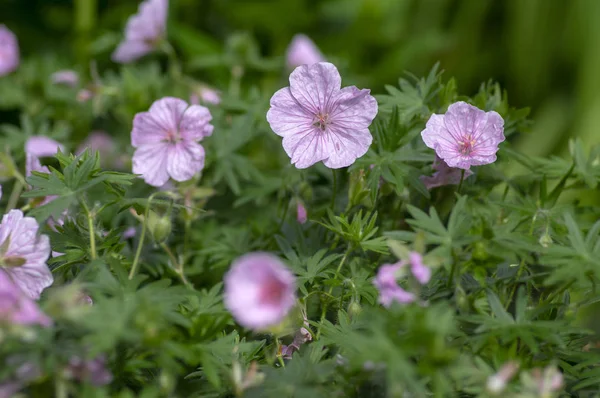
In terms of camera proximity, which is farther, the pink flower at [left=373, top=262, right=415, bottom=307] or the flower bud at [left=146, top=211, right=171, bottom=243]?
the flower bud at [left=146, top=211, right=171, bottom=243]

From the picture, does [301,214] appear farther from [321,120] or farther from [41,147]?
[41,147]

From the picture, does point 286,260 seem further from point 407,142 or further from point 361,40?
point 361,40

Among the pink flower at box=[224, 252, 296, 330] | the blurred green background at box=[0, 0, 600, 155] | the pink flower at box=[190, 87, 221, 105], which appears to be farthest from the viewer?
the blurred green background at box=[0, 0, 600, 155]

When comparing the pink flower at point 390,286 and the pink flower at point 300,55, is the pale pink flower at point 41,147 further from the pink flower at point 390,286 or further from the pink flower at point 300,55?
the pink flower at point 390,286

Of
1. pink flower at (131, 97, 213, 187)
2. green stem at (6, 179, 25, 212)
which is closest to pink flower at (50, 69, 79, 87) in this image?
green stem at (6, 179, 25, 212)

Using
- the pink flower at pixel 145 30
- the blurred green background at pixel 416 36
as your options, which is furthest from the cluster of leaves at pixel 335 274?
the blurred green background at pixel 416 36

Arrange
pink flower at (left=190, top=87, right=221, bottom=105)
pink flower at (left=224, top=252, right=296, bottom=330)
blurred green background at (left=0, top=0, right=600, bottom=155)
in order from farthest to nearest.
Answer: blurred green background at (left=0, top=0, right=600, bottom=155)
pink flower at (left=190, top=87, right=221, bottom=105)
pink flower at (left=224, top=252, right=296, bottom=330)

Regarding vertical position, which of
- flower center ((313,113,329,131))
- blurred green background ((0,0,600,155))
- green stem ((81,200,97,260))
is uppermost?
flower center ((313,113,329,131))

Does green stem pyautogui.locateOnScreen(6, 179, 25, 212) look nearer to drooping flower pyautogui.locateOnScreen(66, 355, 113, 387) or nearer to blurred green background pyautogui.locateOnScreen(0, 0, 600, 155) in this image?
drooping flower pyautogui.locateOnScreen(66, 355, 113, 387)
